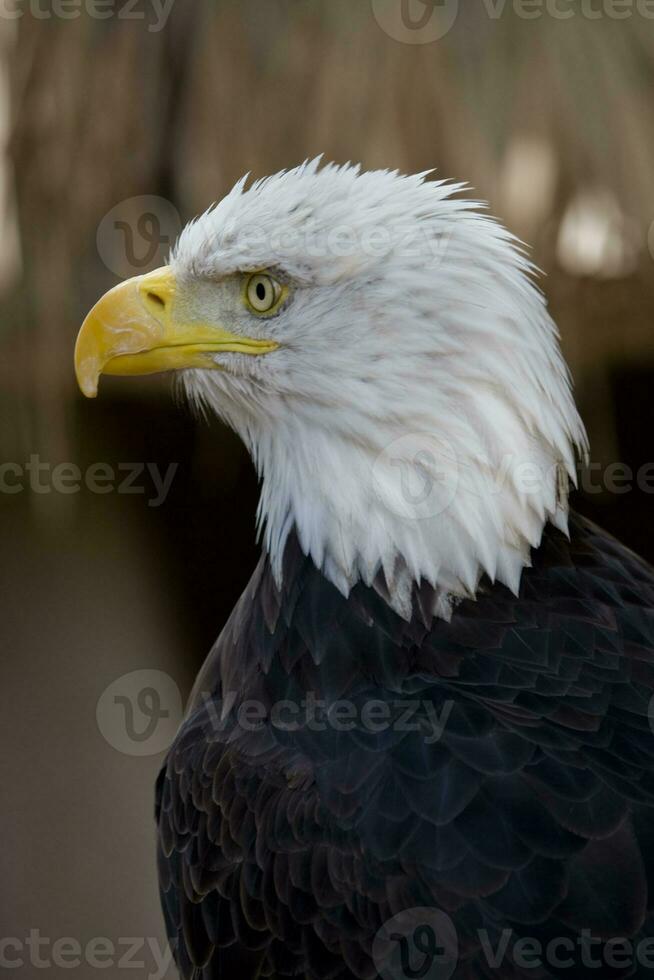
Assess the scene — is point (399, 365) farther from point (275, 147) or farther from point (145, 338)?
point (275, 147)

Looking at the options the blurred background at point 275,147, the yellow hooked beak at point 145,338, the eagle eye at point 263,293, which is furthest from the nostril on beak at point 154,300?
the blurred background at point 275,147

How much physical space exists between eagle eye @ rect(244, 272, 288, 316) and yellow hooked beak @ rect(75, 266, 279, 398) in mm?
54

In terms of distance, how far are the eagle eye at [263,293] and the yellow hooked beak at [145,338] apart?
0.18 feet

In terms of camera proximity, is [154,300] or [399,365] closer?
[399,365]

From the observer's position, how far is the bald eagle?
1525 mm

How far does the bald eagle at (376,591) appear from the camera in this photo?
5.00ft

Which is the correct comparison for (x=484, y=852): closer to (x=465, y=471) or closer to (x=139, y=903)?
(x=465, y=471)

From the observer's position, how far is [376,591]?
5.99ft

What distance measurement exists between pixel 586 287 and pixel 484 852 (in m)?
1.80

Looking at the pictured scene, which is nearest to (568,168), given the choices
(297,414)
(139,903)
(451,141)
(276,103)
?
(451,141)

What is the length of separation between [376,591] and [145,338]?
545 millimetres

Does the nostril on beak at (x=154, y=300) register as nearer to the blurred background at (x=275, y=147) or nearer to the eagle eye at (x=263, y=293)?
the eagle eye at (x=263, y=293)

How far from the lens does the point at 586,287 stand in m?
2.92

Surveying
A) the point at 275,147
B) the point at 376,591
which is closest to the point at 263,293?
the point at 376,591
